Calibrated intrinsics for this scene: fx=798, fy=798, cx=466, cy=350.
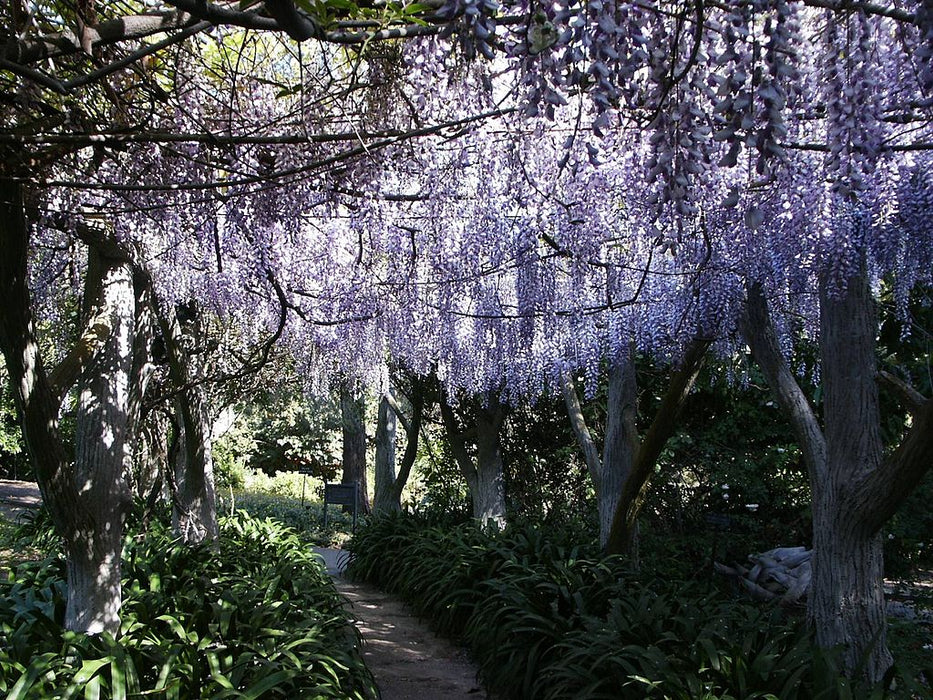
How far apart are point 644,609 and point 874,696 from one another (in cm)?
136

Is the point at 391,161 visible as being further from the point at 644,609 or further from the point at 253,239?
the point at 644,609

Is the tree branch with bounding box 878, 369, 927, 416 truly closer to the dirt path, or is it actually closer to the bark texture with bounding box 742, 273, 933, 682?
the bark texture with bounding box 742, 273, 933, 682

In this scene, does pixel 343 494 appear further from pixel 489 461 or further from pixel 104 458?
pixel 104 458

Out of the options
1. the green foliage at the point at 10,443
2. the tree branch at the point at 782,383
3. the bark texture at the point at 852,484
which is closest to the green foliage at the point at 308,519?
the green foliage at the point at 10,443

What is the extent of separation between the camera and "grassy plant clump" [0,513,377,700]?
311cm

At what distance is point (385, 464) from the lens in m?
11.2

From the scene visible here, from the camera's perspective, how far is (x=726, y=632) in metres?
3.80

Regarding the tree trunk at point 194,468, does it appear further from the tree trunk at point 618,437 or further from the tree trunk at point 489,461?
the tree trunk at point 489,461

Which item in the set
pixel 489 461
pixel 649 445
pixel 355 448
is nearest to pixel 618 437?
pixel 649 445

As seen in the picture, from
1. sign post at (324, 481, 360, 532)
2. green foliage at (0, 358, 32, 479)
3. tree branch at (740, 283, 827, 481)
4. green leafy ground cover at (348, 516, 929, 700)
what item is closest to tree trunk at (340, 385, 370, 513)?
sign post at (324, 481, 360, 532)

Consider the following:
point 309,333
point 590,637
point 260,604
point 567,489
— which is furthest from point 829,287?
point 567,489

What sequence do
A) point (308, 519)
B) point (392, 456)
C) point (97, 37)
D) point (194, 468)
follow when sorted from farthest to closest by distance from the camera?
1. point (308, 519)
2. point (392, 456)
3. point (194, 468)
4. point (97, 37)

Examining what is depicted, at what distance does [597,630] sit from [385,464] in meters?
7.26

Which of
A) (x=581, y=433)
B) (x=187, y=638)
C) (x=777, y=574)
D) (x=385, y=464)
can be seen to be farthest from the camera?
(x=385, y=464)
